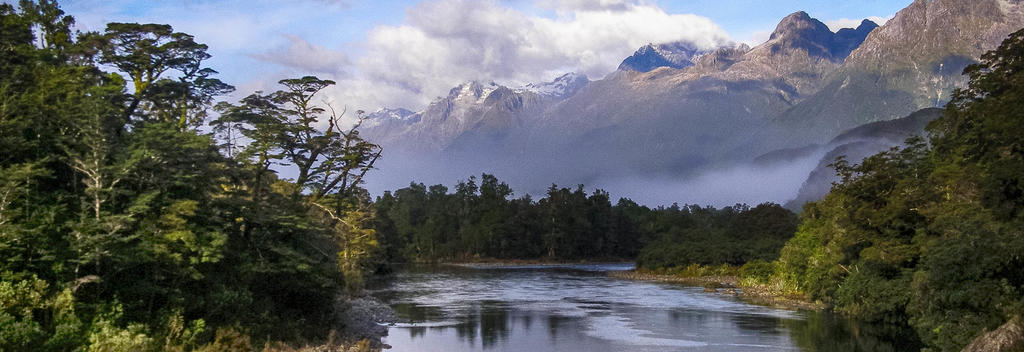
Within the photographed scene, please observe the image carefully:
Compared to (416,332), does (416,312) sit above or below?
above

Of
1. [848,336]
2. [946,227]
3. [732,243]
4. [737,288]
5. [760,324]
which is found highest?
[732,243]

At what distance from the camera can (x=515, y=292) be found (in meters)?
76.2

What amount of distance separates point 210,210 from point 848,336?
34839mm

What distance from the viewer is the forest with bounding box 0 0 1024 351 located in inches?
975

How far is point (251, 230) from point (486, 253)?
444 feet

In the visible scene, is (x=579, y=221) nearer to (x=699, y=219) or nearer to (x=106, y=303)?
(x=699, y=219)

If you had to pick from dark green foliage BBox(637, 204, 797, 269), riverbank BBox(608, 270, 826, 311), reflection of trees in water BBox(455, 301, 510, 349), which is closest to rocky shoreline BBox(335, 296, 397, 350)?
reflection of trees in water BBox(455, 301, 510, 349)

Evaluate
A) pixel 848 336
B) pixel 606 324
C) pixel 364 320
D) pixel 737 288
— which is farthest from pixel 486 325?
pixel 737 288

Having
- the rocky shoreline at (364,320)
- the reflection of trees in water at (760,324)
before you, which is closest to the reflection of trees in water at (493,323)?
the rocky shoreline at (364,320)

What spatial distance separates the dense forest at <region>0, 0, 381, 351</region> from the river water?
9.32 metres

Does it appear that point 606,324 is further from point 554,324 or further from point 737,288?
point 737,288

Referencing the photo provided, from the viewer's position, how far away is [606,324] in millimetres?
48781

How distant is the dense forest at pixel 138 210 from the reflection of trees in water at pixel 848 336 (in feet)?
85.4

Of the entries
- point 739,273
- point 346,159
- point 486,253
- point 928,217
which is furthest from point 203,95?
point 486,253
